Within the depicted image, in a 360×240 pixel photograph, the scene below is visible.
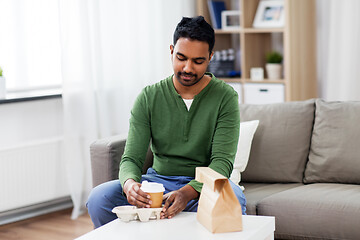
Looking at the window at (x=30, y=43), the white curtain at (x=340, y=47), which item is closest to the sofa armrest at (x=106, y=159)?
the window at (x=30, y=43)

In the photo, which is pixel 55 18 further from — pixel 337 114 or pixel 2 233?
pixel 337 114

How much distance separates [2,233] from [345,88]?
245cm

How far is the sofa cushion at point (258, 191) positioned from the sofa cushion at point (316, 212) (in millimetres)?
35

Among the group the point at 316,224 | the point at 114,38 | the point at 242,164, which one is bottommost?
the point at 316,224

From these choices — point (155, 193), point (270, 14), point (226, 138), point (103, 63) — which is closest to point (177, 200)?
point (155, 193)

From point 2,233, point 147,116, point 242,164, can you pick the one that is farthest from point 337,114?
point 2,233

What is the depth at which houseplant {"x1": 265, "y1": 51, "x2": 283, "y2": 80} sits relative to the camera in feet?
13.9

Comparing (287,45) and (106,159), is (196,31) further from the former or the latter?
(287,45)

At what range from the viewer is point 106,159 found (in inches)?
106

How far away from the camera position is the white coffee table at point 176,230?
172cm

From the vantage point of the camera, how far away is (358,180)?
267 centimetres

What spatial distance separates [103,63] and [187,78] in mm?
1836

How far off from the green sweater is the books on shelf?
2290mm

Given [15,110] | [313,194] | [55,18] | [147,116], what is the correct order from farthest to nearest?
1. [55,18]
2. [15,110]
3. [313,194]
4. [147,116]
